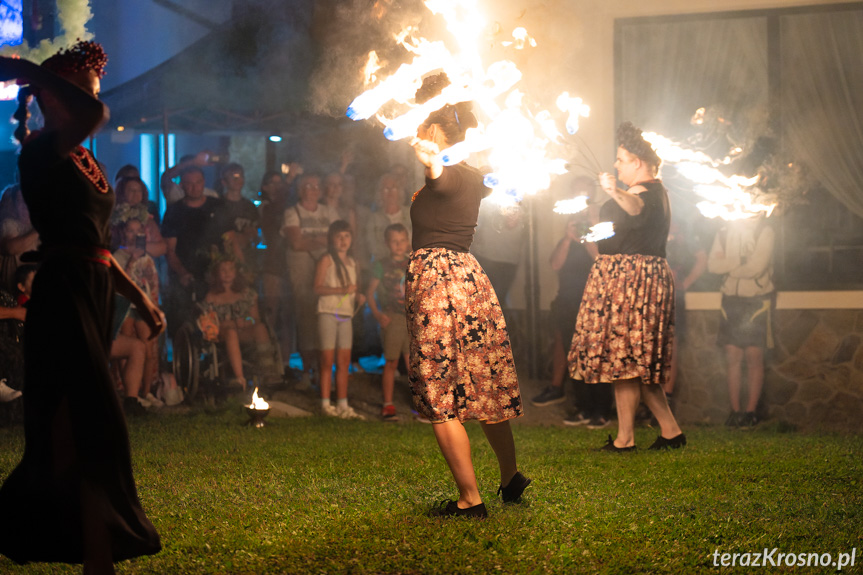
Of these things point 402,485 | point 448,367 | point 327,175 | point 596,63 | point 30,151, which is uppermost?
point 596,63

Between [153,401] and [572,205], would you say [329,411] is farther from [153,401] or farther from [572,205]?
[572,205]

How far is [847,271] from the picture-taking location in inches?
335

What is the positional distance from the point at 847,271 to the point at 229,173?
21.0 feet

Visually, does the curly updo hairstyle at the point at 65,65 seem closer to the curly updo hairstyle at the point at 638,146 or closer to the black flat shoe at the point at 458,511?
the black flat shoe at the point at 458,511

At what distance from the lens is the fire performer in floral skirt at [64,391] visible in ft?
8.93

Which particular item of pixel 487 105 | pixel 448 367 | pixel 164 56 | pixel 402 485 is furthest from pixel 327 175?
pixel 448 367

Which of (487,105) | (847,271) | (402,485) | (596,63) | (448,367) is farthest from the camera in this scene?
(596,63)

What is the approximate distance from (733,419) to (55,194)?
686 centimetres

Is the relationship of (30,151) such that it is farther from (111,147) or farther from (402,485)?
(111,147)

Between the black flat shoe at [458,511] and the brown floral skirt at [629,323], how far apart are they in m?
2.22

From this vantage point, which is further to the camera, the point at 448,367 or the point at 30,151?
the point at 448,367

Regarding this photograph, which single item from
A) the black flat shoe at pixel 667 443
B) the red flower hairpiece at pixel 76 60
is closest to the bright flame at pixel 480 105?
the red flower hairpiece at pixel 76 60

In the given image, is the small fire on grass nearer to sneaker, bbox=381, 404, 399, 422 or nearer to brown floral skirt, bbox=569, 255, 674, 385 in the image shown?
sneaker, bbox=381, 404, 399, 422

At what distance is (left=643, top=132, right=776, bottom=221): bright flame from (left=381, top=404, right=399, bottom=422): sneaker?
369 cm
